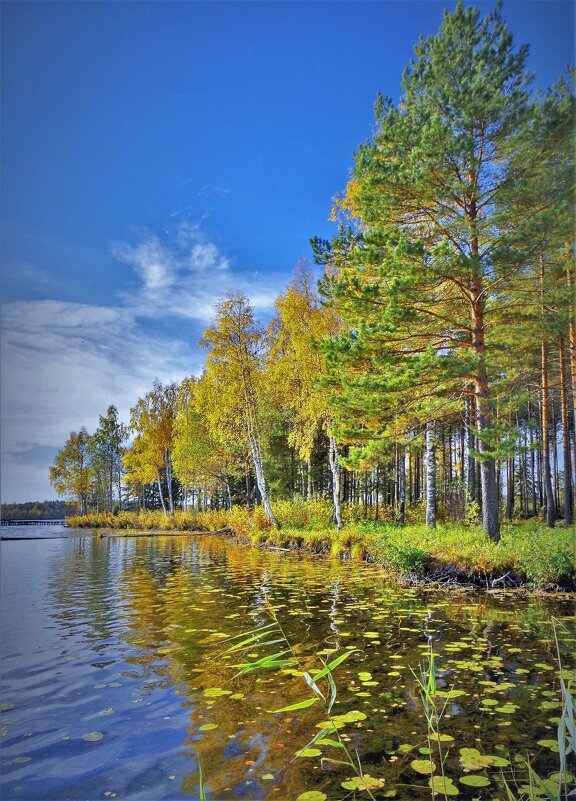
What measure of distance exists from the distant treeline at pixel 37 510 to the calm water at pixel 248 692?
54.4 meters

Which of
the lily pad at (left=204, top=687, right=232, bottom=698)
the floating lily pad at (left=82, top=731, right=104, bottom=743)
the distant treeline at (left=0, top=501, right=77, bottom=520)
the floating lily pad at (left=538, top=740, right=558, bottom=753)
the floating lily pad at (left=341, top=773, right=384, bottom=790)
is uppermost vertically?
the floating lily pad at (left=341, top=773, right=384, bottom=790)

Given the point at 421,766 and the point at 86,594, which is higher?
the point at 421,766

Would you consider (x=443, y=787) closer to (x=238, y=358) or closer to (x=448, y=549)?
(x=448, y=549)

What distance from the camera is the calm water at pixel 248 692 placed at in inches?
120

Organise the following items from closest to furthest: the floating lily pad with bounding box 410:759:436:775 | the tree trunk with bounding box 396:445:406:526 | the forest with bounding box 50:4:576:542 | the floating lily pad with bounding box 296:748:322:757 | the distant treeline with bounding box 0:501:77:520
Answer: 1. the floating lily pad with bounding box 410:759:436:775
2. the floating lily pad with bounding box 296:748:322:757
3. the forest with bounding box 50:4:576:542
4. the tree trunk with bounding box 396:445:406:526
5. the distant treeline with bounding box 0:501:77:520

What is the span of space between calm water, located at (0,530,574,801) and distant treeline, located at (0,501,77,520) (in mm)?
54365

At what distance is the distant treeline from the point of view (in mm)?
58684

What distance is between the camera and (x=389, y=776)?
296cm

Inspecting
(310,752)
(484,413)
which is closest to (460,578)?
(484,413)

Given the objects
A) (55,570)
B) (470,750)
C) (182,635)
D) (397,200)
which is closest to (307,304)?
(397,200)

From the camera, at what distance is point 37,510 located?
63.2m

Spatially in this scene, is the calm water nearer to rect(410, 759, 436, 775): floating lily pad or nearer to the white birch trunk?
rect(410, 759, 436, 775): floating lily pad

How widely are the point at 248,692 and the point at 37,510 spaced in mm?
67875

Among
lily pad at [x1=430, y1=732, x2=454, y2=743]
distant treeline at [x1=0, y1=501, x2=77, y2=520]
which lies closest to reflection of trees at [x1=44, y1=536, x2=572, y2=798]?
lily pad at [x1=430, y1=732, x2=454, y2=743]
